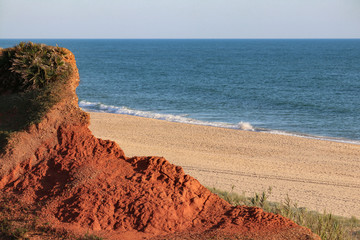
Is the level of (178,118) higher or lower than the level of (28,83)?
lower

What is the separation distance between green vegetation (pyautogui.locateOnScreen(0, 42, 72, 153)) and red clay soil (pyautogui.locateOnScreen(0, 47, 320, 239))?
39 cm

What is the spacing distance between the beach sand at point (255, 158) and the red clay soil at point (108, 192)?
26.0 feet

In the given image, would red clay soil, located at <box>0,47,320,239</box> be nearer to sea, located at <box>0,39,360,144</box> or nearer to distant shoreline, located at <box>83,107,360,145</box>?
distant shoreline, located at <box>83,107,360,145</box>

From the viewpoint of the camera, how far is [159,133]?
81.0 feet

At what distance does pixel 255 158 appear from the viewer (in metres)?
19.6

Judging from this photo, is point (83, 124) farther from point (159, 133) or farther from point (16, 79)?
point (159, 133)

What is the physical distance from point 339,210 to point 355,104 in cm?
2797

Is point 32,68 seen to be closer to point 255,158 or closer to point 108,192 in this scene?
Result: point 108,192

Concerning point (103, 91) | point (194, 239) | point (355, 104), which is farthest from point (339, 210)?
point (103, 91)

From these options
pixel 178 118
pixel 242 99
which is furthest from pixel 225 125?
pixel 242 99

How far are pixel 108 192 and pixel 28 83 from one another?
3560 millimetres

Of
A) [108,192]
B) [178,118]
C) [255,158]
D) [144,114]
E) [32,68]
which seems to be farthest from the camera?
[144,114]

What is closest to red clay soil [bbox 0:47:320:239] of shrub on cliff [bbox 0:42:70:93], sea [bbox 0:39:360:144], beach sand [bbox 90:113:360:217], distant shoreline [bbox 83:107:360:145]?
shrub on cliff [bbox 0:42:70:93]

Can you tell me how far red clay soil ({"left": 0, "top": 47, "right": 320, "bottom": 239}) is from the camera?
5.74 metres
